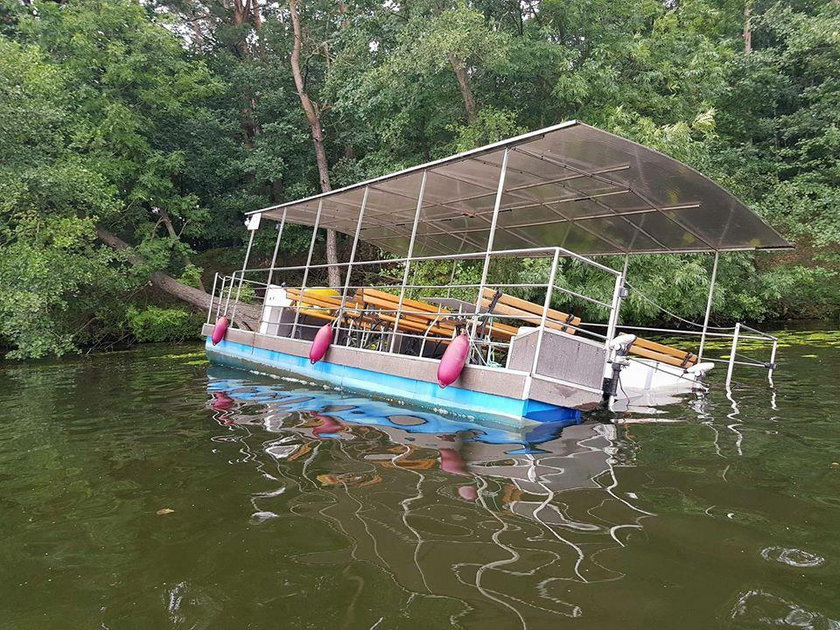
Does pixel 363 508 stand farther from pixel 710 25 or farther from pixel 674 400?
pixel 710 25

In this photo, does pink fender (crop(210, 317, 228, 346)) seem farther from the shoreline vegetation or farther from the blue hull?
the shoreline vegetation

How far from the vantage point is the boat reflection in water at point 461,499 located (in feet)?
9.61

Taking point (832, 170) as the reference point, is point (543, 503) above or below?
below

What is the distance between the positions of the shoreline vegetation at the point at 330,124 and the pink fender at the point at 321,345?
29.1 ft

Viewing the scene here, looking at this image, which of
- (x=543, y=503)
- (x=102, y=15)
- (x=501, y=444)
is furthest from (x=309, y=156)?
(x=543, y=503)

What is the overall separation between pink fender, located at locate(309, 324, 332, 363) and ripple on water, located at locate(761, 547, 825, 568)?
7.00 m

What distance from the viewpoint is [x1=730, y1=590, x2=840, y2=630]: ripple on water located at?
96.4 inches

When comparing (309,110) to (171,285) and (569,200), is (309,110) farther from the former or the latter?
(569,200)

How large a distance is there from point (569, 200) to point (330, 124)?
18702mm

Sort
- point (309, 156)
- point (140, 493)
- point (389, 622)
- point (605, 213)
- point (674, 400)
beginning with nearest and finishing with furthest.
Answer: point (389, 622) < point (140, 493) < point (674, 400) < point (605, 213) < point (309, 156)

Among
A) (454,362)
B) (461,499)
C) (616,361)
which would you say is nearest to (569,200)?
(616,361)

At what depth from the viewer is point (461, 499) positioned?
13.4 feet

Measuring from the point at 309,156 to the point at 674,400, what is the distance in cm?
2089

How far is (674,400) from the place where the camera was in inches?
324
